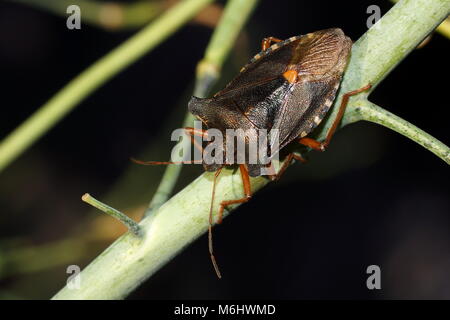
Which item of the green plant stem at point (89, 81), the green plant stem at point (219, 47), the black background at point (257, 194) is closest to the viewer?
the green plant stem at point (219, 47)

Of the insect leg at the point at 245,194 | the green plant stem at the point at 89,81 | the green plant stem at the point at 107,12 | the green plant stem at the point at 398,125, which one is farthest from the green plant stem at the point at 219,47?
the green plant stem at the point at 107,12

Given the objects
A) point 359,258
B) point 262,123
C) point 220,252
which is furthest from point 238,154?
point 359,258

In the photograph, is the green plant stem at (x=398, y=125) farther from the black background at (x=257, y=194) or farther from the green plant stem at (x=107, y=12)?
the black background at (x=257, y=194)

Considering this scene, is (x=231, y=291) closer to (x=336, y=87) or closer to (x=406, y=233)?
(x=406, y=233)

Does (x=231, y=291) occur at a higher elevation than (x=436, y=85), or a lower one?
lower

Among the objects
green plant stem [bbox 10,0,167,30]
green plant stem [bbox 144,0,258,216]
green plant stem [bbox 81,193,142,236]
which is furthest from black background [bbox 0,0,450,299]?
green plant stem [bbox 81,193,142,236]

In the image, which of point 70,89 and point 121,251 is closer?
point 121,251
